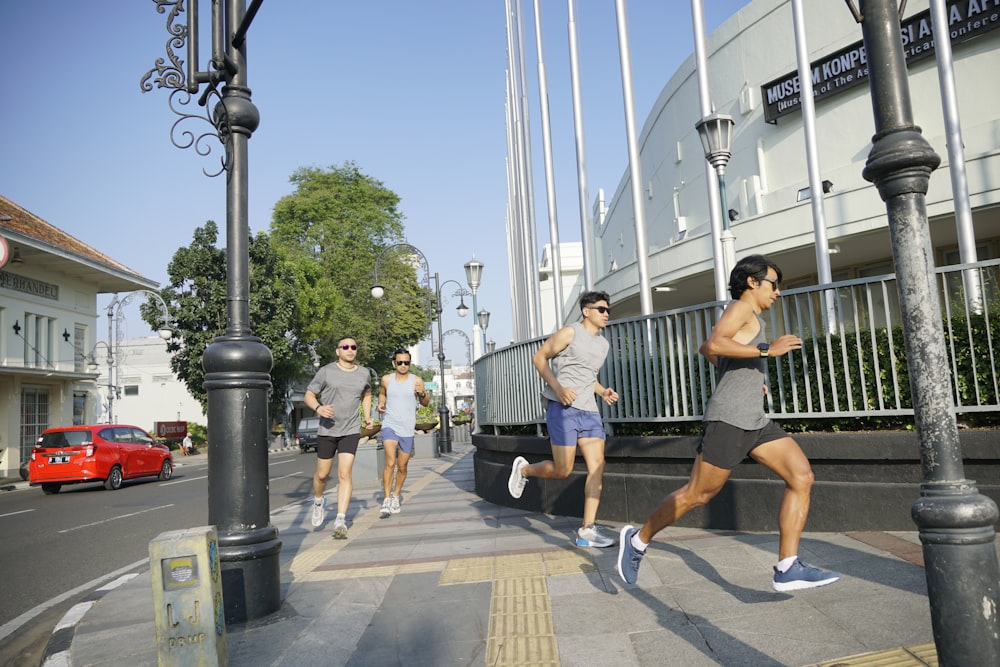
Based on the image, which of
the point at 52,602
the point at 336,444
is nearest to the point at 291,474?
the point at 336,444

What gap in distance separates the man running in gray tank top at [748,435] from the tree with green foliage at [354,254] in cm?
3655

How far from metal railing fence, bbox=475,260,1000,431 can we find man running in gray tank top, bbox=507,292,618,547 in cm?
128

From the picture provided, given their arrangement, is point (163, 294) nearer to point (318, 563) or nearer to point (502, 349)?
point (502, 349)

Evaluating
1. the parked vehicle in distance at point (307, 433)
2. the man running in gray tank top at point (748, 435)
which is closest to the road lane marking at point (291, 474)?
the man running in gray tank top at point (748, 435)

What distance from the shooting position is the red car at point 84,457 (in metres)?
17.2

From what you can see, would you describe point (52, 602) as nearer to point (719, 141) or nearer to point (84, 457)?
point (719, 141)

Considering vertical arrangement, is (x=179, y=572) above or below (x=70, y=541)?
above

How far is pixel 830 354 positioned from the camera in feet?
19.6

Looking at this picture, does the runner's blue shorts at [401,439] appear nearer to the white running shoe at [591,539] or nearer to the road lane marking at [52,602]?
the road lane marking at [52,602]

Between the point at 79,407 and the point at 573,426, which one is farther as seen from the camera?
the point at 79,407

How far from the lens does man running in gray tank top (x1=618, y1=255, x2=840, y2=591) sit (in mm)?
4000

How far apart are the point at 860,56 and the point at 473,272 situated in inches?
484

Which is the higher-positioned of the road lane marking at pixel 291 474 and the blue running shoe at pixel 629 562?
the blue running shoe at pixel 629 562

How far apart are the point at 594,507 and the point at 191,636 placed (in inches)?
123
